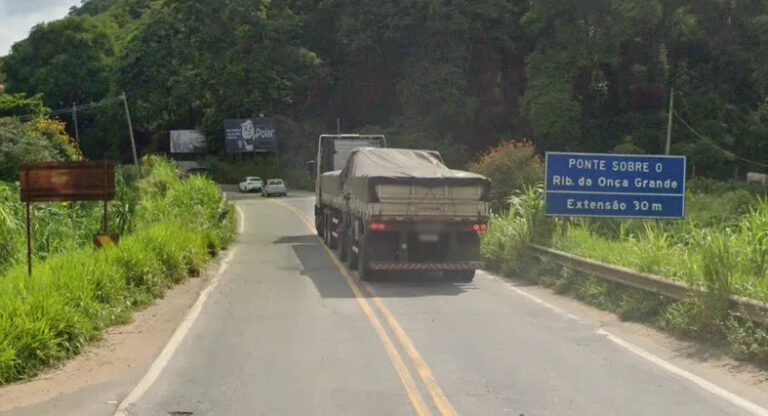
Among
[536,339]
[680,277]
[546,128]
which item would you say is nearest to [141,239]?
[536,339]

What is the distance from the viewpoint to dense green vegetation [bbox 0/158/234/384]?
28.2 ft

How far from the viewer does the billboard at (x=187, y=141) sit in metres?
73.9

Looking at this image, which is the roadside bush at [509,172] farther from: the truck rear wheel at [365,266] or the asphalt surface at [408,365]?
the asphalt surface at [408,365]

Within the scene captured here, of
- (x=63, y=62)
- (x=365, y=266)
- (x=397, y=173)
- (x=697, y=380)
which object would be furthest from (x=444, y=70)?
(x=697, y=380)

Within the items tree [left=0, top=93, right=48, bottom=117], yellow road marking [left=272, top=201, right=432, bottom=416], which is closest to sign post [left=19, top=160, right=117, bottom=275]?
yellow road marking [left=272, top=201, right=432, bottom=416]

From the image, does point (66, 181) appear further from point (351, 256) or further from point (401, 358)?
point (351, 256)

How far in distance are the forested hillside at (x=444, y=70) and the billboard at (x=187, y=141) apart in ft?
7.20

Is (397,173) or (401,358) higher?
(397,173)

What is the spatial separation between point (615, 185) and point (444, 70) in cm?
4256

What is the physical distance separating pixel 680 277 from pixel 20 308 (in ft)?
27.1

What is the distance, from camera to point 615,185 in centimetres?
1555

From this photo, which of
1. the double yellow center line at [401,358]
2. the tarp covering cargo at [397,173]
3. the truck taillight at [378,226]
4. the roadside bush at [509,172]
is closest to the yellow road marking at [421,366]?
the double yellow center line at [401,358]

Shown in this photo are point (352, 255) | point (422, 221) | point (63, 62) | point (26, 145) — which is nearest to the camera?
point (422, 221)

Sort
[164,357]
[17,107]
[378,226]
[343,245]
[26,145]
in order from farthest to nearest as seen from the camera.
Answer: [17,107] < [26,145] < [343,245] < [378,226] < [164,357]
